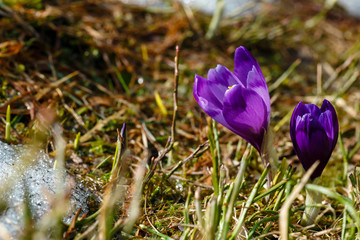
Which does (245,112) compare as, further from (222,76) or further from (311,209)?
Answer: (311,209)

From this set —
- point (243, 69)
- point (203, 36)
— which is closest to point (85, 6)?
point (203, 36)

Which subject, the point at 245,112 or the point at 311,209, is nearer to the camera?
the point at 245,112

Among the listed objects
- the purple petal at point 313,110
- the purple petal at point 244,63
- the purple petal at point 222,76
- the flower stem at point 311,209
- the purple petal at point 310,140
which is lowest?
the flower stem at point 311,209

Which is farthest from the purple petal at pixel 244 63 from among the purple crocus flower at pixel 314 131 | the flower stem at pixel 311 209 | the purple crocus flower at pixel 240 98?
the flower stem at pixel 311 209

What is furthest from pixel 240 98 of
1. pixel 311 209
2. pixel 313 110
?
pixel 311 209

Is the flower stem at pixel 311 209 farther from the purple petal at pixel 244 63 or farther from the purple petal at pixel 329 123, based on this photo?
the purple petal at pixel 244 63

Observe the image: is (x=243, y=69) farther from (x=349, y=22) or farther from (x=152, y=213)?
(x=349, y=22)
